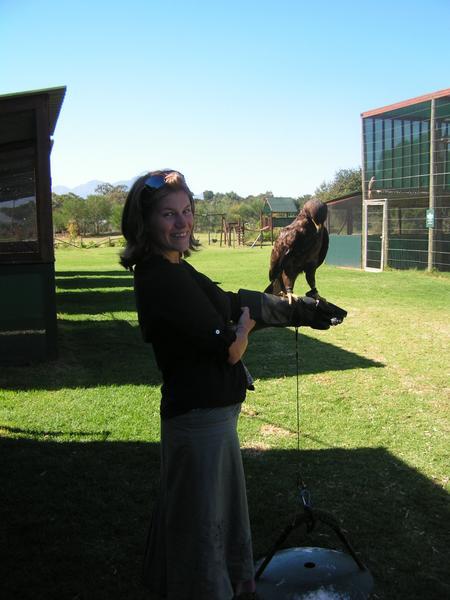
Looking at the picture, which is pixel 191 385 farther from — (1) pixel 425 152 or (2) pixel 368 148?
(2) pixel 368 148

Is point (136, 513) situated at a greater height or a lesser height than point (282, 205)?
lesser

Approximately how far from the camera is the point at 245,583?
7.50 feet

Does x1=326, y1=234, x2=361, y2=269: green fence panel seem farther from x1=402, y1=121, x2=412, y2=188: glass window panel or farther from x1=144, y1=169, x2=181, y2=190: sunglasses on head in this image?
x1=144, y1=169, x2=181, y2=190: sunglasses on head

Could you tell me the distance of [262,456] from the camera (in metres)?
4.70

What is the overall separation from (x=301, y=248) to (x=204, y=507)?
1.57 meters

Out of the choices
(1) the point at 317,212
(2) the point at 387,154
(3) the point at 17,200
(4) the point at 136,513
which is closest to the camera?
(1) the point at 317,212

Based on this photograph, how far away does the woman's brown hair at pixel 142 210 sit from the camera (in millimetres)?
2082

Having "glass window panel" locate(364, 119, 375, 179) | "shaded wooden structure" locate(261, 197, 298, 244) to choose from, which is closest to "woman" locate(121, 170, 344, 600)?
"shaded wooden structure" locate(261, 197, 298, 244)

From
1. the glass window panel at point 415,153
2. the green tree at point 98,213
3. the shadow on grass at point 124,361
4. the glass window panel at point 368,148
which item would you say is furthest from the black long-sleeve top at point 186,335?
the green tree at point 98,213

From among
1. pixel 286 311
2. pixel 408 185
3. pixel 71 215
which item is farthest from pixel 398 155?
pixel 71 215

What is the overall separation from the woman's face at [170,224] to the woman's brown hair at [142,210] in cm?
2

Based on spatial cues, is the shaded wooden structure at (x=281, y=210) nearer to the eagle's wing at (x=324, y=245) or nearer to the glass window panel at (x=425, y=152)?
the eagle's wing at (x=324, y=245)

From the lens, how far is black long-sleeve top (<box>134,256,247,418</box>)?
1.97 m

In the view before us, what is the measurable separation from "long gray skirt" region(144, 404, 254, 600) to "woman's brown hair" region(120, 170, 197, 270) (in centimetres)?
63
